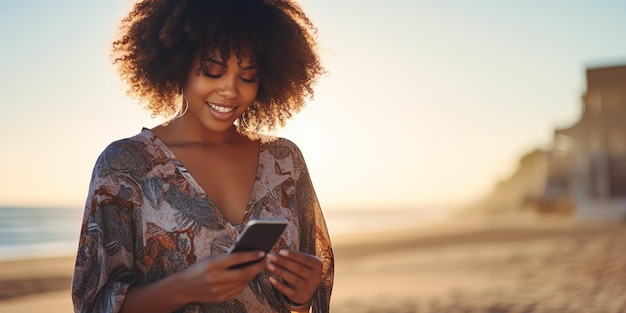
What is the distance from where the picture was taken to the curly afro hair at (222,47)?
231cm

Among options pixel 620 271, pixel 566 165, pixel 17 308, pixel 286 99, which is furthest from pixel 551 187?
pixel 286 99

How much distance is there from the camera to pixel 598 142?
23344 millimetres

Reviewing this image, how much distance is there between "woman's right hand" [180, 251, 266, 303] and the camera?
6.39 feet

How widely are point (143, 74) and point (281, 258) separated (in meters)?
0.83

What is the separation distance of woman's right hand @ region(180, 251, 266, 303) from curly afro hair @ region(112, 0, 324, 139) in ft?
1.96

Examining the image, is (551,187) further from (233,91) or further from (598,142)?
(233,91)

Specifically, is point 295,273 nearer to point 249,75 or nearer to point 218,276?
point 218,276

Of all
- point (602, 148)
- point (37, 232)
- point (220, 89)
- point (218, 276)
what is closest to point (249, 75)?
point (220, 89)

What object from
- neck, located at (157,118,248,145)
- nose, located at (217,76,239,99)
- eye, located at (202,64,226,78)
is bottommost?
neck, located at (157,118,248,145)

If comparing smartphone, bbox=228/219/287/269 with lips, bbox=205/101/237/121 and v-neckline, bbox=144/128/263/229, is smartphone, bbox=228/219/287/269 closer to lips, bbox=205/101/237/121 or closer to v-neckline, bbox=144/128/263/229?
v-neckline, bbox=144/128/263/229

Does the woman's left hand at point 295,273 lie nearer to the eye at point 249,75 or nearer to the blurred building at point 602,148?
the eye at point 249,75

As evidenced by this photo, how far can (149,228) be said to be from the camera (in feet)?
7.17

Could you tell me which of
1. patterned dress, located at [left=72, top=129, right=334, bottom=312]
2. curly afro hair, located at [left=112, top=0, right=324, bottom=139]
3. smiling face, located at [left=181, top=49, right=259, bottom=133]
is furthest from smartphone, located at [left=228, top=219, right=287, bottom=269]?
curly afro hair, located at [left=112, top=0, right=324, bottom=139]

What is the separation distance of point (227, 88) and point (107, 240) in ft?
1.70
